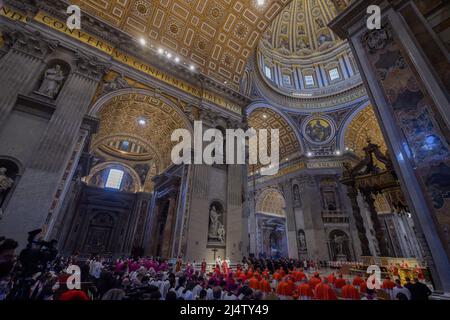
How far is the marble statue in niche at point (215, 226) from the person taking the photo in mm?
9898

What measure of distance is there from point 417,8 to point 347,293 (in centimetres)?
707

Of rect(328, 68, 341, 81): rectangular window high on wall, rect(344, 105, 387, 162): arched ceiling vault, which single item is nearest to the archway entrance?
rect(344, 105, 387, 162): arched ceiling vault

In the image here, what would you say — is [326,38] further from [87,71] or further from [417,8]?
[87,71]

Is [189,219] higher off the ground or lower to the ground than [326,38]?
lower

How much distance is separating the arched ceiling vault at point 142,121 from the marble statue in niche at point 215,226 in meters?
4.71

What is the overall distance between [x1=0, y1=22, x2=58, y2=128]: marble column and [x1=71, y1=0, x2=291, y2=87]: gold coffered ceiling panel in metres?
3.07

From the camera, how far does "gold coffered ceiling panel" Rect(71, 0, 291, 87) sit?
10.5 metres

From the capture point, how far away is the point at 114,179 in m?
18.4

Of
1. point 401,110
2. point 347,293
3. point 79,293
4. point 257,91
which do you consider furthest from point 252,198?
point 79,293

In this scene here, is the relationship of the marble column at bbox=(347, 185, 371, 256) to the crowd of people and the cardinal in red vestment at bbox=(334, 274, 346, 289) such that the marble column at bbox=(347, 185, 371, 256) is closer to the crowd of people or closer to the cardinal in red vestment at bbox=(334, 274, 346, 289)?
the crowd of people

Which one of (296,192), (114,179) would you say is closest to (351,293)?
(296,192)
